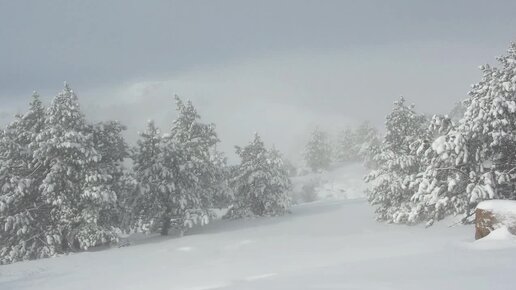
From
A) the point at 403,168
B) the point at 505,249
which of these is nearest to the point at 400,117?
the point at 403,168

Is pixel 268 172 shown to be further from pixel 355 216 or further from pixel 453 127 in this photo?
pixel 453 127

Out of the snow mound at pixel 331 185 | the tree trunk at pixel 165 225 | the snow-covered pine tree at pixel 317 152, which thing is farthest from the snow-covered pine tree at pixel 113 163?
the snow-covered pine tree at pixel 317 152

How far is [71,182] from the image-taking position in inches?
1086

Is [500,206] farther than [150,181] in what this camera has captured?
No

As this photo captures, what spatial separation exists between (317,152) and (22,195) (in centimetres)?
8590

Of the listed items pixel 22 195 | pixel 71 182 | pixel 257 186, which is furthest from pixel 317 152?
pixel 22 195

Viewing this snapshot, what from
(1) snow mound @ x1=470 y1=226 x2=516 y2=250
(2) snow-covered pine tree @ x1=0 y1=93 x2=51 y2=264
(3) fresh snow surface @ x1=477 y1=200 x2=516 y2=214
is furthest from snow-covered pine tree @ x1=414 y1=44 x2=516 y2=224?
(2) snow-covered pine tree @ x1=0 y1=93 x2=51 y2=264

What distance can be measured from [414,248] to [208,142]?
29033 millimetres

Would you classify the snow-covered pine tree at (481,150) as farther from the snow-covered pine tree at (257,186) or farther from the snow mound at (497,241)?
the snow-covered pine tree at (257,186)

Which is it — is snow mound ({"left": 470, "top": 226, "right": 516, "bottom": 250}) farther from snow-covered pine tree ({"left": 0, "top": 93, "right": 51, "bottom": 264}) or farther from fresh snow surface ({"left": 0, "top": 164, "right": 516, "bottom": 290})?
snow-covered pine tree ({"left": 0, "top": 93, "right": 51, "bottom": 264})

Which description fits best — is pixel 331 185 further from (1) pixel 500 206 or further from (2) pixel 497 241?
(2) pixel 497 241

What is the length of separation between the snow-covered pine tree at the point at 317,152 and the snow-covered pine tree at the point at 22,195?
82.0 metres

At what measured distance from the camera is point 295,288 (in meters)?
8.98

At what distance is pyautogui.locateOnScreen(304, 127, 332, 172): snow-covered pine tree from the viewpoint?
10638 cm
